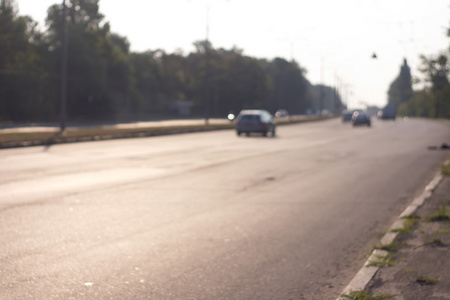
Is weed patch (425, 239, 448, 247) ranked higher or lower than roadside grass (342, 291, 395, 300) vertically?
lower

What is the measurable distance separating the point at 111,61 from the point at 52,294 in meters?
82.6

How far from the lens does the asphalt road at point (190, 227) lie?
5.61 meters

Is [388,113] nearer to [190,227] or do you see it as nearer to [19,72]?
[19,72]

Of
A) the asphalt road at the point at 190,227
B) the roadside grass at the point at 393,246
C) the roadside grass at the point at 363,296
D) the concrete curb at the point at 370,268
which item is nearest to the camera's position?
the roadside grass at the point at 363,296

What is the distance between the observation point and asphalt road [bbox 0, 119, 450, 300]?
18.4 ft

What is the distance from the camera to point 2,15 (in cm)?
6594

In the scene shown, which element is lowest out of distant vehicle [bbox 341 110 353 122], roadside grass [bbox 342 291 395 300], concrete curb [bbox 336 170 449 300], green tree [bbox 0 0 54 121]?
distant vehicle [bbox 341 110 353 122]

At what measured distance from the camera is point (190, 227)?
822 cm

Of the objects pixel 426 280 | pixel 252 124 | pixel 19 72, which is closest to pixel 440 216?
pixel 426 280

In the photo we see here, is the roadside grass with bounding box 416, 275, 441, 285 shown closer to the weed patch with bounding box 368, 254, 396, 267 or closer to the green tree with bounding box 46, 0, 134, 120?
the weed patch with bounding box 368, 254, 396, 267

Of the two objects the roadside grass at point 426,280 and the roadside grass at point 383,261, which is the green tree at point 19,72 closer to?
the roadside grass at point 383,261

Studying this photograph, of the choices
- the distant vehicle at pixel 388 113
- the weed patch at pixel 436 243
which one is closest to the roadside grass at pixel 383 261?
the weed patch at pixel 436 243

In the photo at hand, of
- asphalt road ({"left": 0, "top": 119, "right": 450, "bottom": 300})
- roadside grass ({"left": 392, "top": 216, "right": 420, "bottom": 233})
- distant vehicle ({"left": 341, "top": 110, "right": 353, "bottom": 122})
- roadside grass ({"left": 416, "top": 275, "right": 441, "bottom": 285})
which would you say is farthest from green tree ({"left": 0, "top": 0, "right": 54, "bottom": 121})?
roadside grass ({"left": 416, "top": 275, "right": 441, "bottom": 285})

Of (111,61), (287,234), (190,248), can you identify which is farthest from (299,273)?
(111,61)
